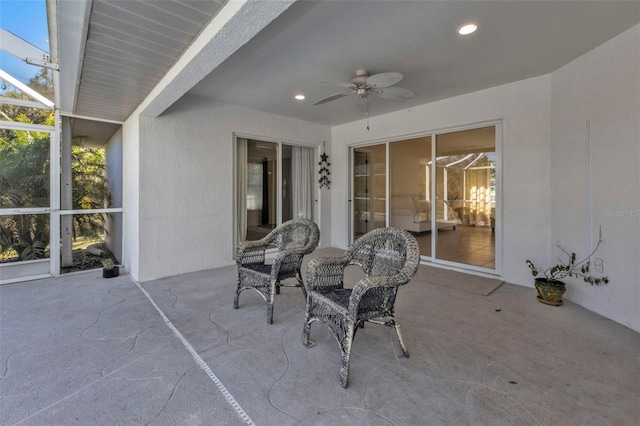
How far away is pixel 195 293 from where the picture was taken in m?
3.40

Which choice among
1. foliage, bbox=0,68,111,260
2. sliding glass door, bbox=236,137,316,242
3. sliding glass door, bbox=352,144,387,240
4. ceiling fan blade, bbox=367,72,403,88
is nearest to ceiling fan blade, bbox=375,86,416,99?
ceiling fan blade, bbox=367,72,403,88

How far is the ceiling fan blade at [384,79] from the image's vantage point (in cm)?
274

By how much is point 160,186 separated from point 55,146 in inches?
61.7

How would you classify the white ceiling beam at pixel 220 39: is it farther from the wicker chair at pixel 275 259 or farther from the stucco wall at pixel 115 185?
the stucco wall at pixel 115 185

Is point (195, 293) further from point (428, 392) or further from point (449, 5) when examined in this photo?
point (449, 5)

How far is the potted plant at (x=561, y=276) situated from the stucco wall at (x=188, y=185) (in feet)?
13.5

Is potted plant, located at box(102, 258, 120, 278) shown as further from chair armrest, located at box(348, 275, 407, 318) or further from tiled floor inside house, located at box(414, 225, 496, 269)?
tiled floor inside house, located at box(414, 225, 496, 269)

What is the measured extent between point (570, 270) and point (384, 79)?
2.84 meters

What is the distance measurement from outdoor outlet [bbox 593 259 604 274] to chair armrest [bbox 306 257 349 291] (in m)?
2.54

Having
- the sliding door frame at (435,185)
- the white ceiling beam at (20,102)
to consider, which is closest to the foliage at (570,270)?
the sliding door frame at (435,185)

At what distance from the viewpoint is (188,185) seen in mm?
4238

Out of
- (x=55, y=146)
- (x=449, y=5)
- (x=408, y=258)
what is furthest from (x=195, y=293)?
(x=449, y=5)

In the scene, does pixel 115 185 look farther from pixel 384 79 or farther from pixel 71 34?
pixel 384 79

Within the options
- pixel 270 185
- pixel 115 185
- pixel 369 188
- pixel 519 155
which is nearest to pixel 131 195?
pixel 115 185
